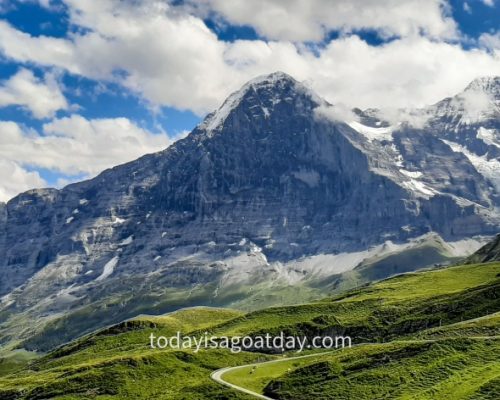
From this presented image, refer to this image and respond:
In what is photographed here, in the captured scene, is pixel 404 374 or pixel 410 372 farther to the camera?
pixel 404 374

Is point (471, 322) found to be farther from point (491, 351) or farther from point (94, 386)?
point (94, 386)

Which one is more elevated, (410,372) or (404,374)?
(410,372)

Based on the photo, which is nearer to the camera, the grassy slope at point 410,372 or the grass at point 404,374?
the grass at point 404,374

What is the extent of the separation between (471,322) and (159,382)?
83.1 metres

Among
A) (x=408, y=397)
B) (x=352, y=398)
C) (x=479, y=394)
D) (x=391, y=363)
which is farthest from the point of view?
(x=391, y=363)

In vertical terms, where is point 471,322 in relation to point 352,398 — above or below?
above

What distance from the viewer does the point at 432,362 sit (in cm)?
14112

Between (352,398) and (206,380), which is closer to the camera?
(352,398)

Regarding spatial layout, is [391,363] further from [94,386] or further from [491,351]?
[94,386]

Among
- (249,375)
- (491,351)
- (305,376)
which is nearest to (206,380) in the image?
(249,375)

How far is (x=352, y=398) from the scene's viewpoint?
13775 centimetres

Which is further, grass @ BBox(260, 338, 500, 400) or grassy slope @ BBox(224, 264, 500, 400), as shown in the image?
grassy slope @ BBox(224, 264, 500, 400)

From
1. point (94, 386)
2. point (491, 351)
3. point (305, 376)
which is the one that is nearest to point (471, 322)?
point (491, 351)

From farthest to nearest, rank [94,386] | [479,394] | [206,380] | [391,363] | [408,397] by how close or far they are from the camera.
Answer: [94,386]
[206,380]
[391,363]
[408,397]
[479,394]
